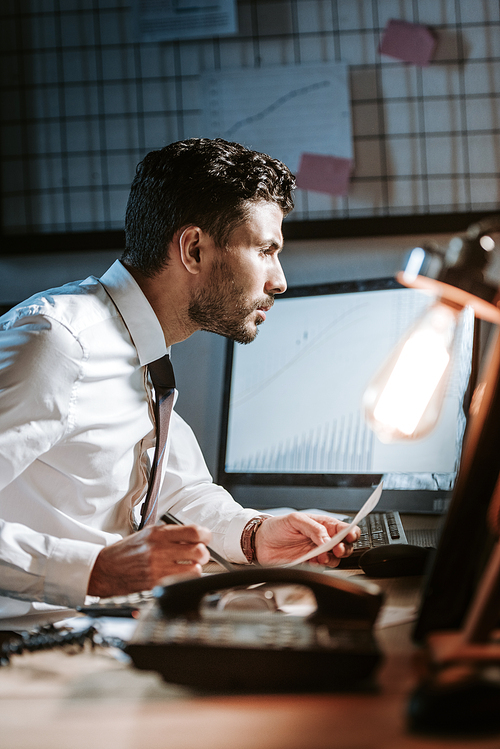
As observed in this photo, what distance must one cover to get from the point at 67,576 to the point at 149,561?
3.7 inches

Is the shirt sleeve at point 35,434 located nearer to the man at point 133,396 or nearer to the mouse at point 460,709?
the man at point 133,396

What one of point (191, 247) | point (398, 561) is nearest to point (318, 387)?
point (191, 247)

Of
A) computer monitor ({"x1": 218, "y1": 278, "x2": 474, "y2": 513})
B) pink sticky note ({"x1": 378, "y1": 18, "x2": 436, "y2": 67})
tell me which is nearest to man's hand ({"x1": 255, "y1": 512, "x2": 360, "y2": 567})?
computer monitor ({"x1": 218, "y1": 278, "x2": 474, "y2": 513})

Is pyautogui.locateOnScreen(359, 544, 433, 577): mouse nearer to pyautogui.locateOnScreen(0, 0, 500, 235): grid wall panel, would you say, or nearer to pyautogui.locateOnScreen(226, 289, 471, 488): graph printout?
pyautogui.locateOnScreen(226, 289, 471, 488): graph printout

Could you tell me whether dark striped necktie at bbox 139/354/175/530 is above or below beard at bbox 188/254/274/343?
below

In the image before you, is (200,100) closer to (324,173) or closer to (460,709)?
(324,173)

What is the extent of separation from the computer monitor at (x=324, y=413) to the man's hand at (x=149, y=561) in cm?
59

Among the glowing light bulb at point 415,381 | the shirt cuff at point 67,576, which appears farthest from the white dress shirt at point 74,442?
the glowing light bulb at point 415,381

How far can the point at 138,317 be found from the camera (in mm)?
1025

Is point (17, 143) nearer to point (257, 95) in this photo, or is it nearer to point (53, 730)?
point (257, 95)

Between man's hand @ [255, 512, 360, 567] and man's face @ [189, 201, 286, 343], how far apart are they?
0.39 meters

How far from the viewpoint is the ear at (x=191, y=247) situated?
1089 millimetres

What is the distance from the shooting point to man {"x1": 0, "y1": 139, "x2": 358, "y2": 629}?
2.33ft

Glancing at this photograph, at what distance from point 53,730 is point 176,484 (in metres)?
0.77
